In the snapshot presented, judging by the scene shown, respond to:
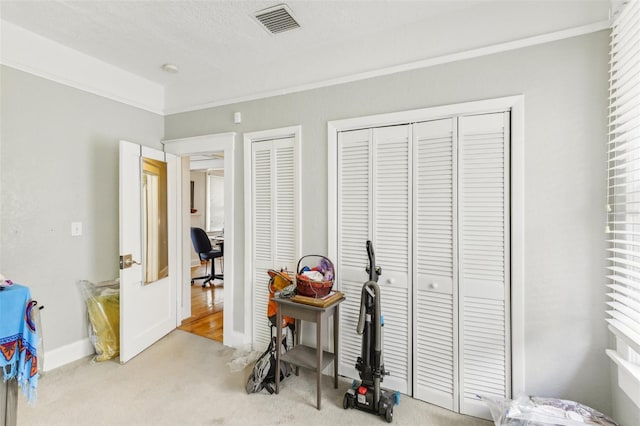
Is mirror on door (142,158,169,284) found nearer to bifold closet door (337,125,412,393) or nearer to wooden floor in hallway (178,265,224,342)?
wooden floor in hallway (178,265,224,342)

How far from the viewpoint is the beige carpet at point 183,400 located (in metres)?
1.96

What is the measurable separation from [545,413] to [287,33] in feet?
9.53

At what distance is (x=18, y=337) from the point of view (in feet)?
4.81

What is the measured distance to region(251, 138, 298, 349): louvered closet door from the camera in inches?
106

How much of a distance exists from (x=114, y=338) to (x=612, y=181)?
3870 mm

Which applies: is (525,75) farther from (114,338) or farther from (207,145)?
(114,338)

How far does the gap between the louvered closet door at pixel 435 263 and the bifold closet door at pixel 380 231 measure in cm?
7

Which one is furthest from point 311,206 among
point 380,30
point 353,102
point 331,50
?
point 380,30

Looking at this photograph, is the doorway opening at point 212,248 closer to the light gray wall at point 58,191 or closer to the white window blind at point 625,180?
the light gray wall at point 58,191

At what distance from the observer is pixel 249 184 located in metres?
2.88

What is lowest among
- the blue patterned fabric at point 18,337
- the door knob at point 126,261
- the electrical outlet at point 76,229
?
the blue patterned fabric at point 18,337

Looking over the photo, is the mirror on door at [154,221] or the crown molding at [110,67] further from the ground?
the crown molding at [110,67]

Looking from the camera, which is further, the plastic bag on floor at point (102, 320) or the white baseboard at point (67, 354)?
the plastic bag on floor at point (102, 320)

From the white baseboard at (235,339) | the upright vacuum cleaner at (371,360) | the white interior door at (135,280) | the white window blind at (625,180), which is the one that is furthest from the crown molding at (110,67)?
the white baseboard at (235,339)
